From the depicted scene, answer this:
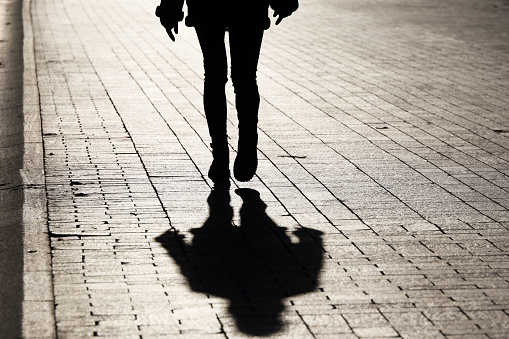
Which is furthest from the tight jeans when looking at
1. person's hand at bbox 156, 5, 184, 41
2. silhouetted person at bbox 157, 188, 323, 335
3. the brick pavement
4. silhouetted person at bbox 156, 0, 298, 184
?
silhouetted person at bbox 157, 188, 323, 335

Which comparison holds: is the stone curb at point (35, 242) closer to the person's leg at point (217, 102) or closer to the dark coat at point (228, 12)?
the person's leg at point (217, 102)

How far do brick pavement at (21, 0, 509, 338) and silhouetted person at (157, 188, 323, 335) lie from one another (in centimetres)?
1

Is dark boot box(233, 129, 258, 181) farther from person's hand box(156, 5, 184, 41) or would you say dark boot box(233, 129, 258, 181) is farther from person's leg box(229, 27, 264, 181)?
person's hand box(156, 5, 184, 41)

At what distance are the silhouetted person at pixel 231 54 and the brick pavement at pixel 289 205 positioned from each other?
22cm

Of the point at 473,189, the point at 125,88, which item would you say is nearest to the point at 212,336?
the point at 473,189

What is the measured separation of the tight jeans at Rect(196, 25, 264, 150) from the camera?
6336mm

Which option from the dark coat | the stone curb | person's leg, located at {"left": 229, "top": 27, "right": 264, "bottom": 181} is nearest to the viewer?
the stone curb

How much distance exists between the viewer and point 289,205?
603 centimetres

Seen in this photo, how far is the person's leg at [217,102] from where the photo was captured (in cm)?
642

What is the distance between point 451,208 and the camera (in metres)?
5.98

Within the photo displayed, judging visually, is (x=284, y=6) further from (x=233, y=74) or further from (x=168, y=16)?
(x=168, y=16)

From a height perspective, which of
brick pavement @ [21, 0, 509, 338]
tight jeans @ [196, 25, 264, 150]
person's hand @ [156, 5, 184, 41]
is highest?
person's hand @ [156, 5, 184, 41]

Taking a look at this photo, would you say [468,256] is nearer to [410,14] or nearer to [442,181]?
[442,181]

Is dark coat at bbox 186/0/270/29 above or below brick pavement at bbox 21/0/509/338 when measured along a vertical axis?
above
